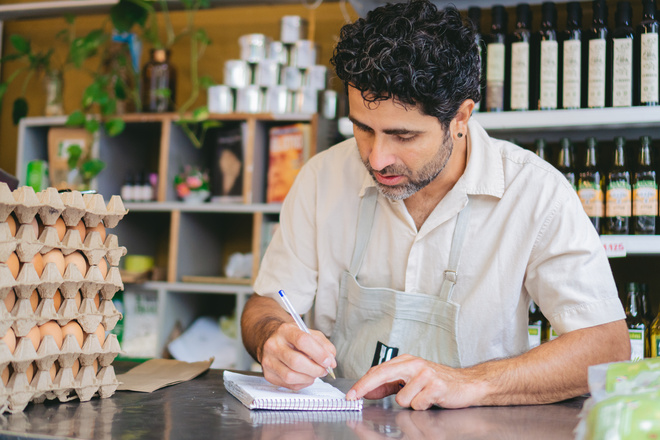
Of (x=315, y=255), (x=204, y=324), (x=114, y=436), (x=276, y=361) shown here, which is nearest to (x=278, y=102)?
(x=204, y=324)

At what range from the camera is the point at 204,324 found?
9.99 feet

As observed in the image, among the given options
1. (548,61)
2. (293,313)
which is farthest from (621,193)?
(293,313)

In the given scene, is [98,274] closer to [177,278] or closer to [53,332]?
[53,332]

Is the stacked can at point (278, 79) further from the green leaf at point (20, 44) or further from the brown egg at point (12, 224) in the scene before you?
the brown egg at point (12, 224)

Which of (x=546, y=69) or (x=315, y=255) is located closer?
(x=315, y=255)

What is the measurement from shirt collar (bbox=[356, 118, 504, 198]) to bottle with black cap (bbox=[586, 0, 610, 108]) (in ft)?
2.04

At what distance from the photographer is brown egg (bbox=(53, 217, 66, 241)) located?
107cm

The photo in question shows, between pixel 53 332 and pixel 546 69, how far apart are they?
1.63 meters

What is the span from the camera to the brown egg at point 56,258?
1049mm

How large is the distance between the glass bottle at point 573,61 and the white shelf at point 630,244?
16.8 inches

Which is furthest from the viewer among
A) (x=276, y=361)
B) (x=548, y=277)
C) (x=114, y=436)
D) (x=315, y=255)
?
(x=315, y=255)

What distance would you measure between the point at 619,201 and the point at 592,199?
0.08 meters

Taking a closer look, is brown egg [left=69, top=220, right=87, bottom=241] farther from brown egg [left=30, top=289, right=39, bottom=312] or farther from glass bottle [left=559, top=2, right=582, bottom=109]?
glass bottle [left=559, top=2, right=582, bottom=109]

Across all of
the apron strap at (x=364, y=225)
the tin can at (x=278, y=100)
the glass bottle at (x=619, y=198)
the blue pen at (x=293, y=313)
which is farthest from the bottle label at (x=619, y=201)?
the tin can at (x=278, y=100)
